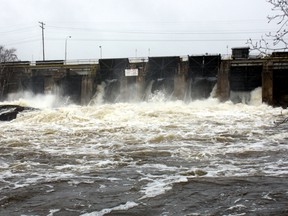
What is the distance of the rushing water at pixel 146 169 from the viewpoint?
6.37 m

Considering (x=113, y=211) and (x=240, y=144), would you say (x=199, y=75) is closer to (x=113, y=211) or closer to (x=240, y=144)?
(x=240, y=144)

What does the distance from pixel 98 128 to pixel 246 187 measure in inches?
456

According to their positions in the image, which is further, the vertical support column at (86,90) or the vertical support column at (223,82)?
the vertical support column at (86,90)

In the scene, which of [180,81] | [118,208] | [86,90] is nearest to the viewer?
[118,208]

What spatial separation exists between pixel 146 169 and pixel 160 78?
23070 millimetres

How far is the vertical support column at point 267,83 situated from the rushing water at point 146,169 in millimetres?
8700

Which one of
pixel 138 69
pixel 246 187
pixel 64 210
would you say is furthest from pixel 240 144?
pixel 138 69

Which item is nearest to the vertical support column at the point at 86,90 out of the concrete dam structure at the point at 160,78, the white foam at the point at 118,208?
the concrete dam structure at the point at 160,78

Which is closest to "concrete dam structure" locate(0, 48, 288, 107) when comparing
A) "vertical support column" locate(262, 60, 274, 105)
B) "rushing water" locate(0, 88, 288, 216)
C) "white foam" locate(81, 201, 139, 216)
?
"vertical support column" locate(262, 60, 274, 105)

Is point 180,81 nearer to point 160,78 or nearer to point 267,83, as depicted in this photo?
point 160,78

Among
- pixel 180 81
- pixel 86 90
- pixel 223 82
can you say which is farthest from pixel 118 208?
pixel 86 90

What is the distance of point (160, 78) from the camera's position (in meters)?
31.8

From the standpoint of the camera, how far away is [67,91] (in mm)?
35188

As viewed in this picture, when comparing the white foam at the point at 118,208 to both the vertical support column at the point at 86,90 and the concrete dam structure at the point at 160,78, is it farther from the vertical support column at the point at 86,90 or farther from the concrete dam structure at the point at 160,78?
the vertical support column at the point at 86,90
